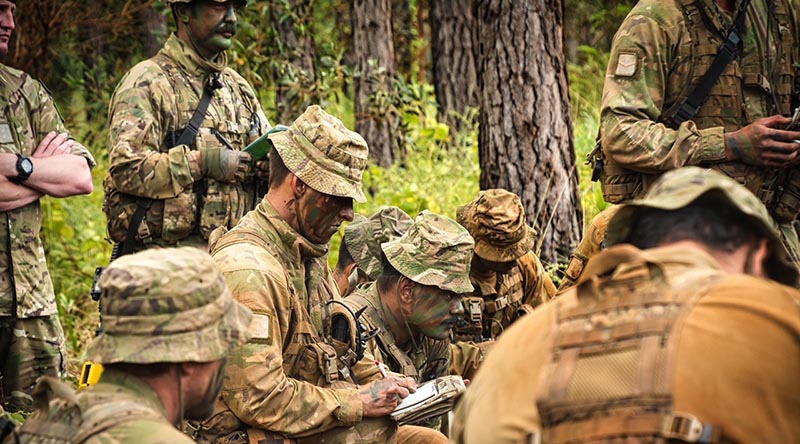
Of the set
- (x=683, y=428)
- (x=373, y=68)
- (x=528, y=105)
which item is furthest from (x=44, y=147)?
(x=373, y=68)

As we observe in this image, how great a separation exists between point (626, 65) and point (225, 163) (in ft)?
6.68

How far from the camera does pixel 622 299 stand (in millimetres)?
2703

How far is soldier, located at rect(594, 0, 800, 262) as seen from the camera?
5391mm

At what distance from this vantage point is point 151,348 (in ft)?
10.6

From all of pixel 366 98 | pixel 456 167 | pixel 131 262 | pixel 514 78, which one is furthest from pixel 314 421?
pixel 366 98

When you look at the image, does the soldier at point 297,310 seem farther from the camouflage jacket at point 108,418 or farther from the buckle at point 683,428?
the buckle at point 683,428

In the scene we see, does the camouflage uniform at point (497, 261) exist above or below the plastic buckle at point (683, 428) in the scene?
below

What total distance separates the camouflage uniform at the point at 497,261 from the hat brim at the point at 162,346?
3556mm

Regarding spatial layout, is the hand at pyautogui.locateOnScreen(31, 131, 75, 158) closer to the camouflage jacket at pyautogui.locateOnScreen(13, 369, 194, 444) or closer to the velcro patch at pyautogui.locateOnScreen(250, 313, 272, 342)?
the velcro patch at pyautogui.locateOnScreen(250, 313, 272, 342)

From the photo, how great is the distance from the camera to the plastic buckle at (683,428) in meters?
2.49

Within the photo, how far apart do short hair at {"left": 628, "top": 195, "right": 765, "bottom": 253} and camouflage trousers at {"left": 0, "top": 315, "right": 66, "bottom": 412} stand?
343 cm

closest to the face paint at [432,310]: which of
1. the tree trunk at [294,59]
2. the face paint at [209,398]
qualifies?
the face paint at [209,398]

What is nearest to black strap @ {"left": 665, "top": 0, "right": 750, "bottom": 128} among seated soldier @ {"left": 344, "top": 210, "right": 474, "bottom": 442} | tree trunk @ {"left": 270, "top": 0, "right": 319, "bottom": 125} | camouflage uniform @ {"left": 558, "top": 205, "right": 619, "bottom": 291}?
camouflage uniform @ {"left": 558, "top": 205, "right": 619, "bottom": 291}

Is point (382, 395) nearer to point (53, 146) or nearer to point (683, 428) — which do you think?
point (53, 146)
